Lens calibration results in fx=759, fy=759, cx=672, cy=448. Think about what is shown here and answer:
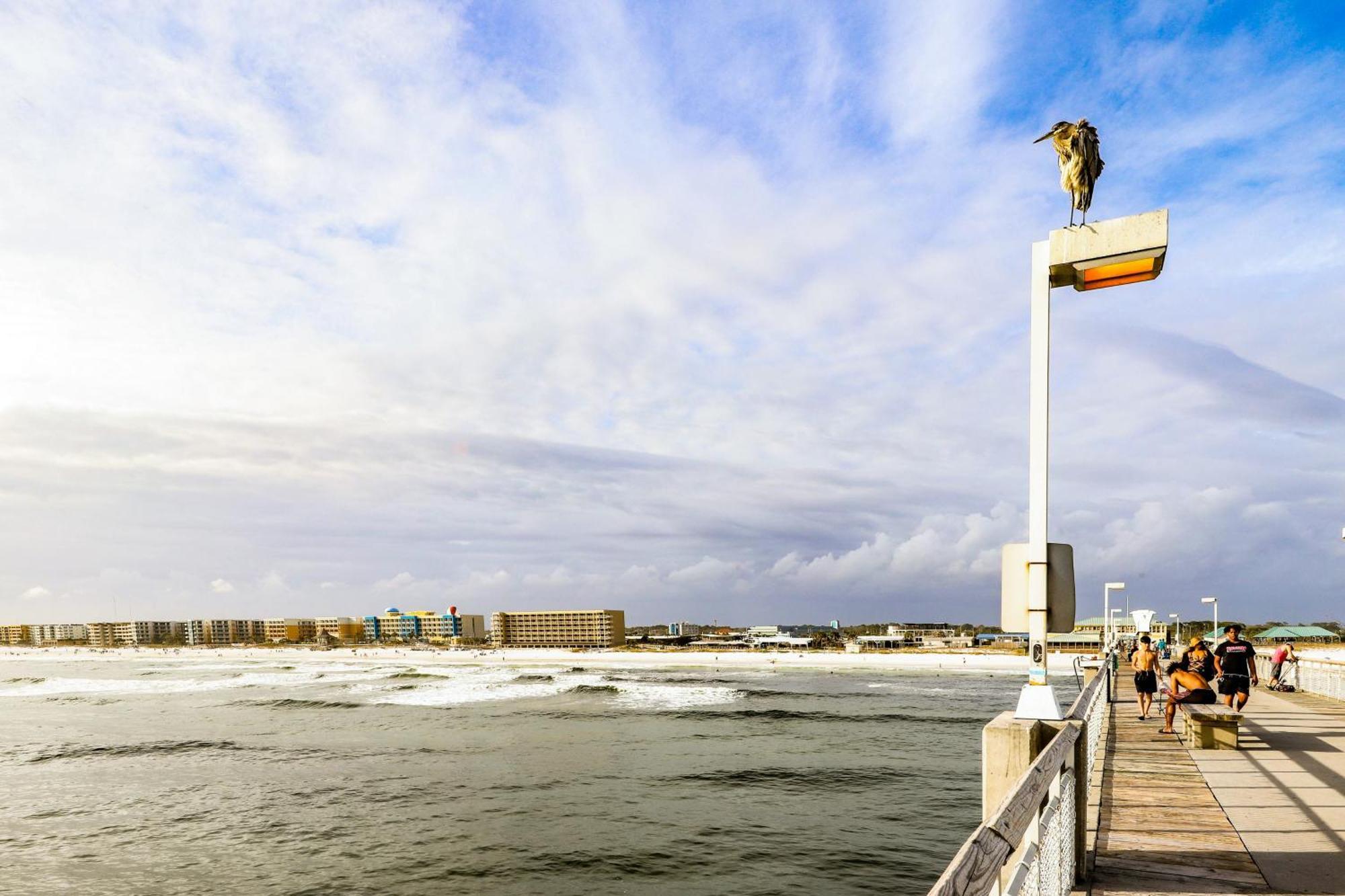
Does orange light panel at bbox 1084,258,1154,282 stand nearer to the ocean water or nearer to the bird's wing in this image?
the bird's wing

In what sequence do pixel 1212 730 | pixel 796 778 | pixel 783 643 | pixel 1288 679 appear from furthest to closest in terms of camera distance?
1. pixel 783 643
2. pixel 796 778
3. pixel 1288 679
4. pixel 1212 730

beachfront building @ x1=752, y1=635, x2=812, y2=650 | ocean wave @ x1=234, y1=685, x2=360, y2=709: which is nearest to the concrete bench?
ocean wave @ x1=234, y1=685, x2=360, y2=709

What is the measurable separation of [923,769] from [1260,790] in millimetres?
19896

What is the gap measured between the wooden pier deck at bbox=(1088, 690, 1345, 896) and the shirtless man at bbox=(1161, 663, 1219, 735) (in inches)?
14.6

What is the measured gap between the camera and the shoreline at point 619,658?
9344 cm

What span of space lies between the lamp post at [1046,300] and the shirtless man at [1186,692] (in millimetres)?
7975

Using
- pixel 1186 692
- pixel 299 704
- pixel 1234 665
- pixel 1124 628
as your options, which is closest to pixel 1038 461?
pixel 1186 692

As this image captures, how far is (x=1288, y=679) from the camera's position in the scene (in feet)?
68.1

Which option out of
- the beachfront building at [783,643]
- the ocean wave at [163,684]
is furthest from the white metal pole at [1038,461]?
the beachfront building at [783,643]

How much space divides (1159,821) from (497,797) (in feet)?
69.5

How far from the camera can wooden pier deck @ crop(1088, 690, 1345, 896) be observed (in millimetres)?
5418

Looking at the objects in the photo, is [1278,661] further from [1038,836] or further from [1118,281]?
[1038,836]

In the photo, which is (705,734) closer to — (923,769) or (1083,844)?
(923,769)

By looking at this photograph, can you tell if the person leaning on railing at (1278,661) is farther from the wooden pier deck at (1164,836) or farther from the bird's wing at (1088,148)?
the bird's wing at (1088,148)
